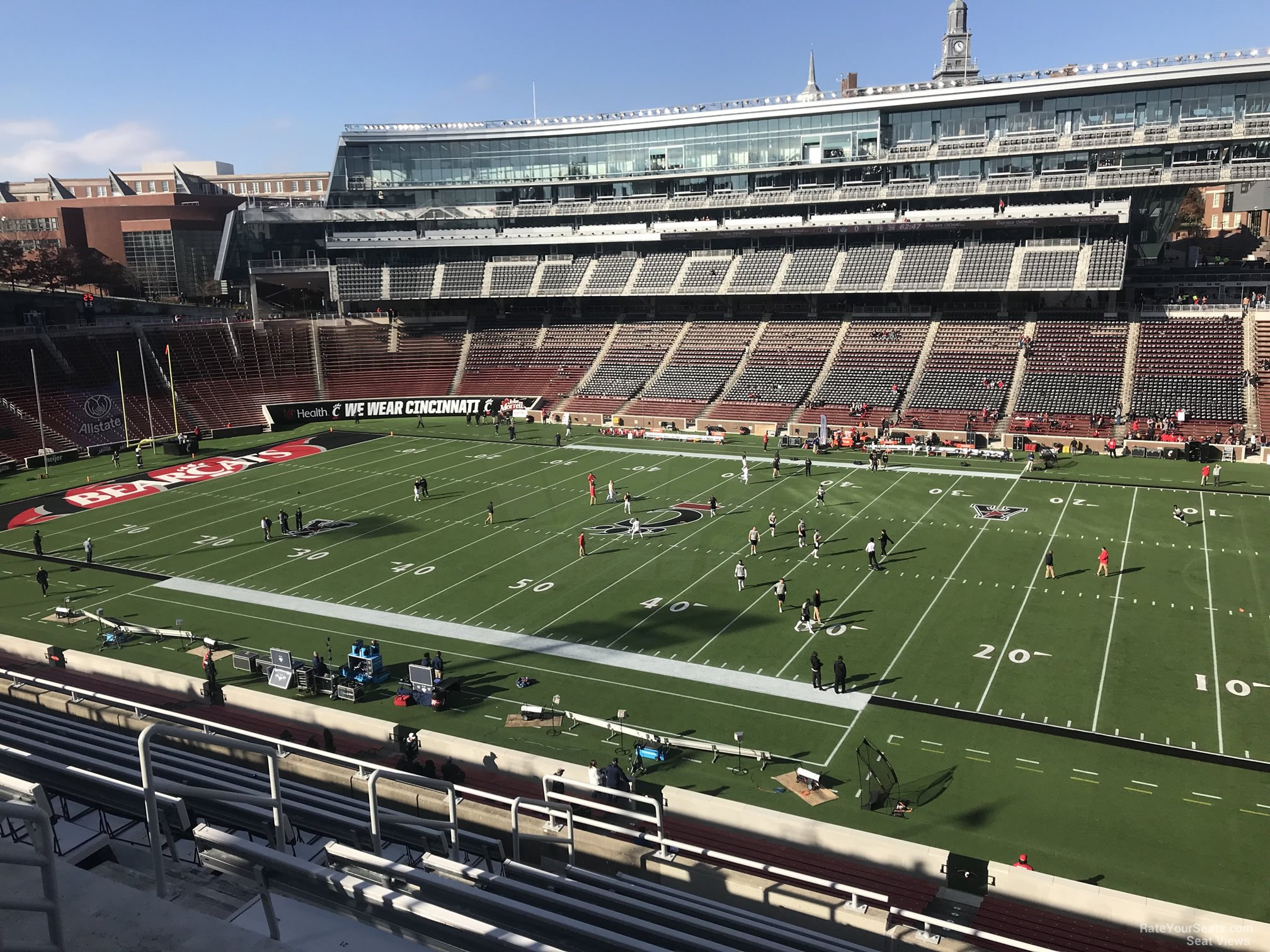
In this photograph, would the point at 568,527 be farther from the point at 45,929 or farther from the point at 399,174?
the point at 399,174

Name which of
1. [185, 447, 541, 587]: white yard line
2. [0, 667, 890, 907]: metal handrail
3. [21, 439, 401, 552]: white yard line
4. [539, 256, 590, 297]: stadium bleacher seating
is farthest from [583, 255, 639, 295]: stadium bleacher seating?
[0, 667, 890, 907]: metal handrail

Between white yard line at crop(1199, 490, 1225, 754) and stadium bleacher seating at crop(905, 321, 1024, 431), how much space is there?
16.2 metres

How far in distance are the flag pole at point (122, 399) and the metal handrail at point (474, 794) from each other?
136 feet

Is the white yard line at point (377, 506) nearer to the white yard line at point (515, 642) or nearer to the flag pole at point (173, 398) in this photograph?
the white yard line at point (515, 642)

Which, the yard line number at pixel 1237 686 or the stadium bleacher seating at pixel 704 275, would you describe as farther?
the stadium bleacher seating at pixel 704 275

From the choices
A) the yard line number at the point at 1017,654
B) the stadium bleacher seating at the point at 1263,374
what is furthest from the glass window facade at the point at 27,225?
the stadium bleacher seating at the point at 1263,374

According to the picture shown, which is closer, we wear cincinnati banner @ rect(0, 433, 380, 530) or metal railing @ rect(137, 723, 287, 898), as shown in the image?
metal railing @ rect(137, 723, 287, 898)

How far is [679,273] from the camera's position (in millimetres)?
67875

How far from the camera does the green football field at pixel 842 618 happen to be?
53.7 ft

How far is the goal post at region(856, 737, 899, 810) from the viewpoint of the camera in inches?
642

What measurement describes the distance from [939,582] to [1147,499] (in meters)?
13.5

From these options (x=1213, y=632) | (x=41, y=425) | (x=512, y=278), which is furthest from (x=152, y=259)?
(x=1213, y=632)

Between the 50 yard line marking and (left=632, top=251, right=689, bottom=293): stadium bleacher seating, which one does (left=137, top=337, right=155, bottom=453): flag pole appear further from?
the 50 yard line marking

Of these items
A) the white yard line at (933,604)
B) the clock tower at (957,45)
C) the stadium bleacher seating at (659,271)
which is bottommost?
the white yard line at (933,604)
